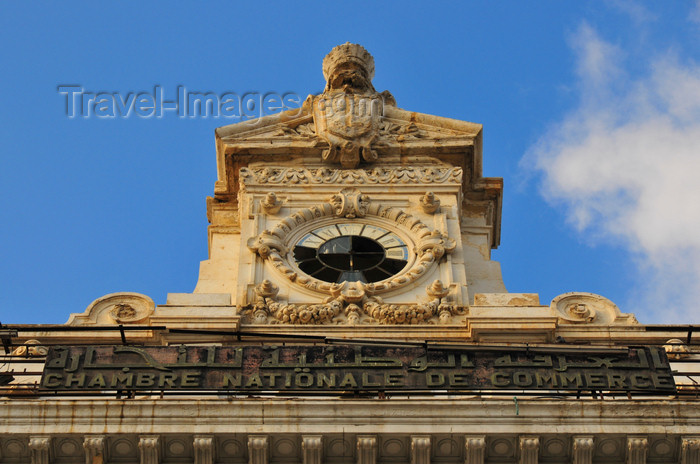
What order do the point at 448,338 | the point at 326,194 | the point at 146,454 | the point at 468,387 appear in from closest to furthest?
the point at 146,454, the point at 468,387, the point at 448,338, the point at 326,194

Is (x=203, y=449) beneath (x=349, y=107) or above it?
beneath

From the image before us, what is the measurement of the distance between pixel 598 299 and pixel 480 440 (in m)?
7.84

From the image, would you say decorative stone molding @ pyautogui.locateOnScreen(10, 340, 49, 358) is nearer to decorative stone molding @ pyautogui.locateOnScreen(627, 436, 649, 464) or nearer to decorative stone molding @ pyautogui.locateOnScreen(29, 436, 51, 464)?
decorative stone molding @ pyautogui.locateOnScreen(29, 436, 51, 464)

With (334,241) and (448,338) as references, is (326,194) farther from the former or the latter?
(448,338)

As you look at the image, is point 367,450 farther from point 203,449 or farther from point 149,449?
point 149,449

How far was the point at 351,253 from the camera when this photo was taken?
1196 inches

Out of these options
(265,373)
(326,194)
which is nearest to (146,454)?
(265,373)

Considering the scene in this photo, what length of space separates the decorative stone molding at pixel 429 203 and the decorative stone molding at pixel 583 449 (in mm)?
10851

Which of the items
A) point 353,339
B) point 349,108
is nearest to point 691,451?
point 353,339

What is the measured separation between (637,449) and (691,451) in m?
0.69

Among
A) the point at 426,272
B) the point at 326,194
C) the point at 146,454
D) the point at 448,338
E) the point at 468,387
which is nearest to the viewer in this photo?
the point at 146,454

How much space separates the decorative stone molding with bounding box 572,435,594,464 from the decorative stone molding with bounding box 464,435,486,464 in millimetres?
1188

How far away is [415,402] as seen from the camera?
2109 centimetres

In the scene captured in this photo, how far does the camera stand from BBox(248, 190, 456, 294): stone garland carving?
1139 inches
